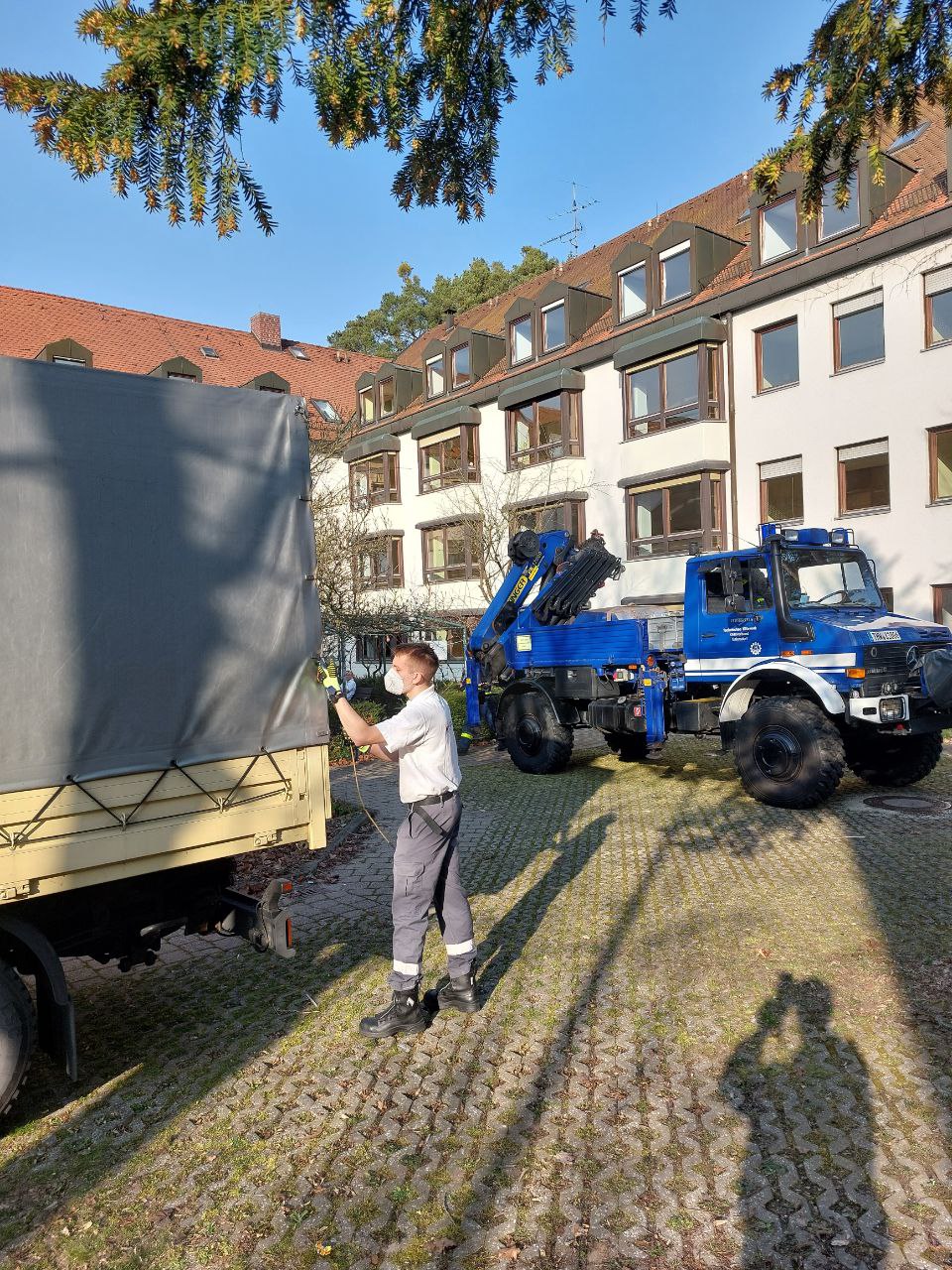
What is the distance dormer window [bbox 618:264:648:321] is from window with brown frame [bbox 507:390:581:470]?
2462 mm

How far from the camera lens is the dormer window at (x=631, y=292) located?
2384 cm

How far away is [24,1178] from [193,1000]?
Answer: 1.55 meters

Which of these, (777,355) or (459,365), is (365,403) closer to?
(459,365)

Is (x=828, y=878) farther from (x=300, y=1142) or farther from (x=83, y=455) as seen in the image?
(x=83, y=455)

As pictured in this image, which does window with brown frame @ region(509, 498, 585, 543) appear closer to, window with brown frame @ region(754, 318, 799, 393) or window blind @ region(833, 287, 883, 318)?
window with brown frame @ region(754, 318, 799, 393)

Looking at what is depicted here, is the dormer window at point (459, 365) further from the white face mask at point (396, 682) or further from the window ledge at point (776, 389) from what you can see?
the white face mask at point (396, 682)

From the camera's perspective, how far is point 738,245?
2317 cm

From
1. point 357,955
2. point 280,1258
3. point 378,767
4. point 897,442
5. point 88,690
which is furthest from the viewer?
point 897,442

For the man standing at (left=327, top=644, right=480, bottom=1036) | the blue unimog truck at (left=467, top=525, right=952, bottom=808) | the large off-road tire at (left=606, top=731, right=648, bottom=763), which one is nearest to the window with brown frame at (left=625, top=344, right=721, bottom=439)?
the blue unimog truck at (left=467, top=525, right=952, bottom=808)

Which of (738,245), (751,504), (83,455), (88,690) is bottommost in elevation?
(88,690)

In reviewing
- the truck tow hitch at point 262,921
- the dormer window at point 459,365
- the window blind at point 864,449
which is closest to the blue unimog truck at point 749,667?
the truck tow hitch at point 262,921

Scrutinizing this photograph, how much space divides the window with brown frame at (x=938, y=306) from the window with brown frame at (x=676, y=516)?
5352mm

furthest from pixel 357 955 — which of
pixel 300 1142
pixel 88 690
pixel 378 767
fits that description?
pixel 378 767

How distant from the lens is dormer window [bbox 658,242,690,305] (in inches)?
894
